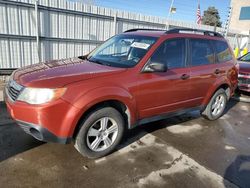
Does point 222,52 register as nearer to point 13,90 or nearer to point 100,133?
point 100,133

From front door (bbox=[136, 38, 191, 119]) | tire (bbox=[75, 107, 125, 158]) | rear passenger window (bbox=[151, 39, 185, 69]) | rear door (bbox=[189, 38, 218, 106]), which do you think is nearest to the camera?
tire (bbox=[75, 107, 125, 158])

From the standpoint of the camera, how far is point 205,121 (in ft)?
16.8

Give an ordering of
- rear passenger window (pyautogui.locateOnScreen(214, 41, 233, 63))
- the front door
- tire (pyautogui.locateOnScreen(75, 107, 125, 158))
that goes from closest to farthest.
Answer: tire (pyautogui.locateOnScreen(75, 107, 125, 158)) → the front door → rear passenger window (pyautogui.locateOnScreen(214, 41, 233, 63))

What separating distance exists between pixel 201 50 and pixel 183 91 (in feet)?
3.29

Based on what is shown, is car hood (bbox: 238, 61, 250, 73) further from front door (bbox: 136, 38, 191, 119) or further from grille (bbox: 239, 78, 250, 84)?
front door (bbox: 136, 38, 191, 119)

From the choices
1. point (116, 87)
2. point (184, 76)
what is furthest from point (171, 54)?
point (116, 87)

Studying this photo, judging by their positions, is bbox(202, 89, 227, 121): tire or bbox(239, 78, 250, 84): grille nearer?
bbox(202, 89, 227, 121): tire

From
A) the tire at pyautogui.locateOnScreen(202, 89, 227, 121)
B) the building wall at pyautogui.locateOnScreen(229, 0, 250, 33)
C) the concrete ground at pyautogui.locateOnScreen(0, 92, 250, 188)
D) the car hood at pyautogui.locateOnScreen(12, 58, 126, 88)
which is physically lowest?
the concrete ground at pyautogui.locateOnScreen(0, 92, 250, 188)

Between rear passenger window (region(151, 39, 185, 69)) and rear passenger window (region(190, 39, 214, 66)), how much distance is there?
31cm

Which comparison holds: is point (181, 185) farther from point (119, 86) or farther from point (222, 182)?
point (119, 86)

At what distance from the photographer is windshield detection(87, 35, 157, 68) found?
3.56 metres

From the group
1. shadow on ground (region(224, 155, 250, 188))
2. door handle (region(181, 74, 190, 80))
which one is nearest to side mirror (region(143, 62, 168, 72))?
door handle (region(181, 74, 190, 80))

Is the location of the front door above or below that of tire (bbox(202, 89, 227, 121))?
above

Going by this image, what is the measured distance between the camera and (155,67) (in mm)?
3375
